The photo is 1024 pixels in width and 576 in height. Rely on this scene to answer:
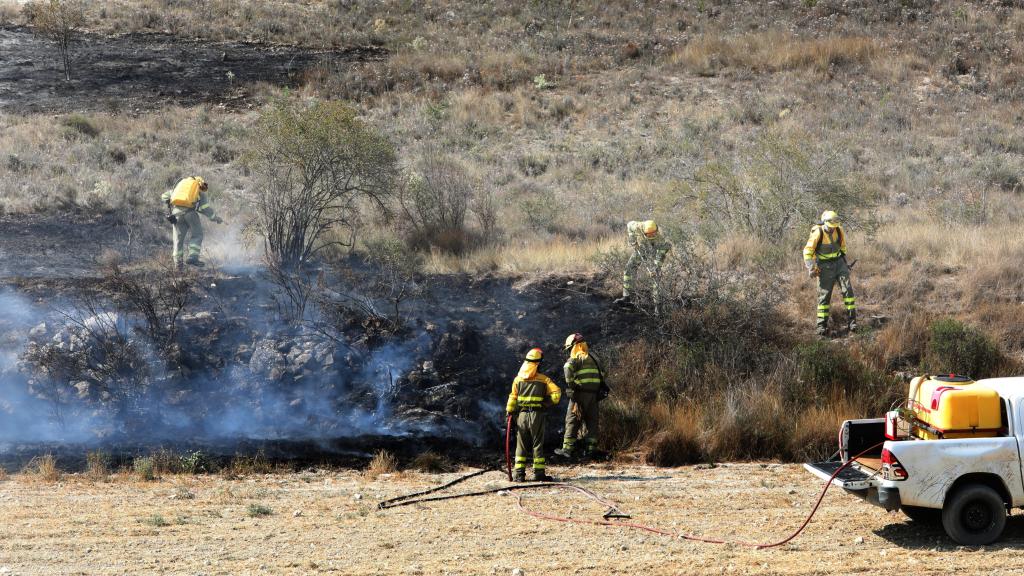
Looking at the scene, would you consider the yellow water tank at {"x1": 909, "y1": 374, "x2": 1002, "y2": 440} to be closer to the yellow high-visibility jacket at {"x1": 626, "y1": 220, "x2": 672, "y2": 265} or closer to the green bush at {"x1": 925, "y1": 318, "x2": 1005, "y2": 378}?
the green bush at {"x1": 925, "y1": 318, "x2": 1005, "y2": 378}

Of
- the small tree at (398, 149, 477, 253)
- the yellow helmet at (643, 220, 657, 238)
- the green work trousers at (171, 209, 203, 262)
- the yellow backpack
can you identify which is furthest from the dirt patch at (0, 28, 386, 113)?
the yellow helmet at (643, 220, 657, 238)

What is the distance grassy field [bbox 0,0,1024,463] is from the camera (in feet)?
44.2

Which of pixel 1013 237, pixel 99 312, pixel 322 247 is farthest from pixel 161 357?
pixel 1013 237

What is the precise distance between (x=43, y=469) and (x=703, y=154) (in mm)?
17234

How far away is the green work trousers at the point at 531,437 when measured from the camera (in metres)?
10.7

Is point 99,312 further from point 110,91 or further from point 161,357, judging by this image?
point 110,91

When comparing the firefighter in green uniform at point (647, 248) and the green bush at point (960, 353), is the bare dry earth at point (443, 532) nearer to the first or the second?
the green bush at point (960, 353)

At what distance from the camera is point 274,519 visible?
30.1 ft

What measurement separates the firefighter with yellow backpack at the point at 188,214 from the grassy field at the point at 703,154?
2.77 metres

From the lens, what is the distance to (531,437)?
35.6 feet

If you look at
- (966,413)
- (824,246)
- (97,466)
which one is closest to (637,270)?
(824,246)

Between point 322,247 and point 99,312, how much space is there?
379 centimetres

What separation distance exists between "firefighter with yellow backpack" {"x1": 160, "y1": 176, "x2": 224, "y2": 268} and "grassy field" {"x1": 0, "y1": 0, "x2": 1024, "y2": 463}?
2775mm

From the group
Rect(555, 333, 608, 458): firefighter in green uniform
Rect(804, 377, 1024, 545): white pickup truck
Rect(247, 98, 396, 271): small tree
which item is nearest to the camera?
Rect(804, 377, 1024, 545): white pickup truck
